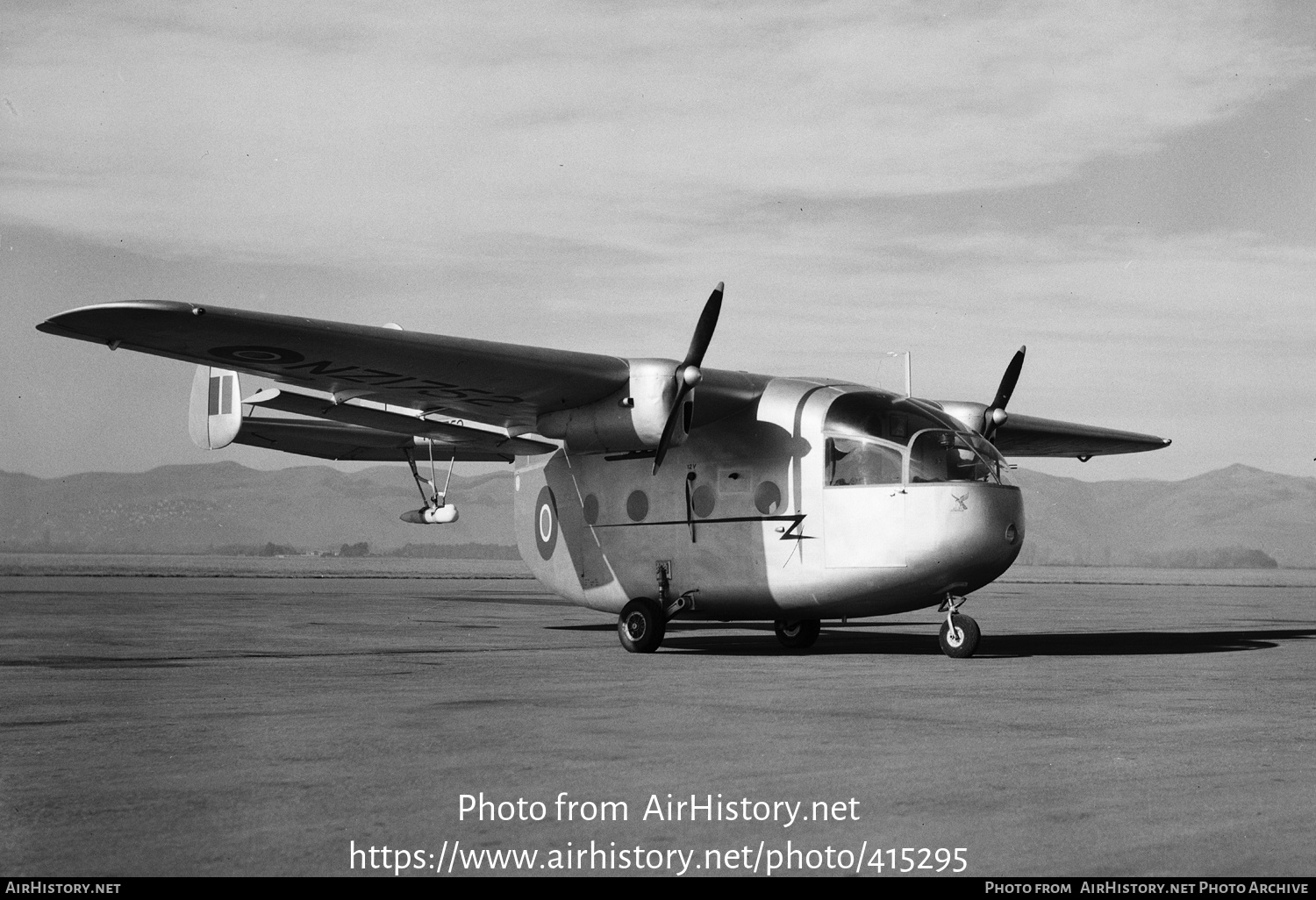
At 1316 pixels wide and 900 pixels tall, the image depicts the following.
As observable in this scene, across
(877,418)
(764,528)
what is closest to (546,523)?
(764,528)

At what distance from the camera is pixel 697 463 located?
18641mm

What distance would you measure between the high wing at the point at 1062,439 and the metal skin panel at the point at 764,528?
7.35 m

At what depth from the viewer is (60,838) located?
6090mm

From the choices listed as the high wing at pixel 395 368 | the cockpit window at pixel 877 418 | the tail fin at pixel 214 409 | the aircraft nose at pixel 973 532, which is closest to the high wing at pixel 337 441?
the tail fin at pixel 214 409

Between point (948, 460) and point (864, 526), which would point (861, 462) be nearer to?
point (864, 526)

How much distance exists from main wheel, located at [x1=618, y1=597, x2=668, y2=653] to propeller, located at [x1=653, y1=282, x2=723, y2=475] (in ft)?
7.92

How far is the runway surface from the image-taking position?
6.05m

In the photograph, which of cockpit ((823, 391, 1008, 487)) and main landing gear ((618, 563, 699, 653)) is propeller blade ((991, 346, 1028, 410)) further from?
main landing gear ((618, 563, 699, 653))

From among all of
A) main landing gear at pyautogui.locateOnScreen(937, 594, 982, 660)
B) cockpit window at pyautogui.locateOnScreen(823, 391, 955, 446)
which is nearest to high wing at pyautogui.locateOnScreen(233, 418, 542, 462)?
cockpit window at pyautogui.locateOnScreen(823, 391, 955, 446)

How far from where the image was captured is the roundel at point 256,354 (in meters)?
15.6

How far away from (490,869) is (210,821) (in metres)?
1.63

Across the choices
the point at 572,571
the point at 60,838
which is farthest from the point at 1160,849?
the point at 572,571

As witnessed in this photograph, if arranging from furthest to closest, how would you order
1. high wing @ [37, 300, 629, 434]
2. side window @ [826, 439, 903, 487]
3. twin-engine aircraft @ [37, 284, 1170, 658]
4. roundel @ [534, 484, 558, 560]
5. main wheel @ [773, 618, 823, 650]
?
1. roundel @ [534, 484, 558, 560]
2. main wheel @ [773, 618, 823, 650]
3. side window @ [826, 439, 903, 487]
4. twin-engine aircraft @ [37, 284, 1170, 658]
5. high wing @ [37, 300, 629, 434]

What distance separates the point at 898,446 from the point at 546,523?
650 centimetres
